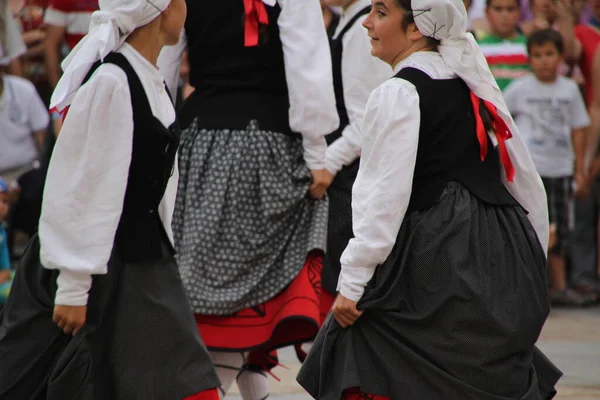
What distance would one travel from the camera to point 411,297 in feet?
10.6

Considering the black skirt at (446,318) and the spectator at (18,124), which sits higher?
the black skirt at (446,318)

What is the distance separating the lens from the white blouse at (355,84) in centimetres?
446

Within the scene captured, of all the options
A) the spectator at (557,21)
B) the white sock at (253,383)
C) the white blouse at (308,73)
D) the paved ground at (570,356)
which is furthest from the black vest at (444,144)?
the spectator at (557,21)

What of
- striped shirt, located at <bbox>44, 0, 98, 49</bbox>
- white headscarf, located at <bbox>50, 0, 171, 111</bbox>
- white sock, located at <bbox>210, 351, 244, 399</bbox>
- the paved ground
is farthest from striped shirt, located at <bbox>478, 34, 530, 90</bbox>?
white headscarf, located at <bbox>50, 0, 171, 111</bbox>

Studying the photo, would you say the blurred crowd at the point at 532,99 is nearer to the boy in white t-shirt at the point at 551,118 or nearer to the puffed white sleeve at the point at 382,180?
the boy in white t-shirt at the point at 551,118

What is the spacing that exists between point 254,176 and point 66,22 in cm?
334

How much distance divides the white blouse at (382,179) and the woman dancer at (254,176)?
1.00 metres

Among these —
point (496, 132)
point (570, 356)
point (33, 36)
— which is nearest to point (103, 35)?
point (496, 132)

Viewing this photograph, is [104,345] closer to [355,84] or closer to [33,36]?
[355,84]

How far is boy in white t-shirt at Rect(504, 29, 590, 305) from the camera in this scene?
714 centimetres

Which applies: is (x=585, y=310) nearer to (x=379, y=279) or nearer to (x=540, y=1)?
(x=540, y=1)

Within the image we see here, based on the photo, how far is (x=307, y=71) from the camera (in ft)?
14.0

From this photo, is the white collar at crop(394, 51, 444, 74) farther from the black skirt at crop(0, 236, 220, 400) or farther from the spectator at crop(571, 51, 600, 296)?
the spectator at crop(571, 51, 600, 296)

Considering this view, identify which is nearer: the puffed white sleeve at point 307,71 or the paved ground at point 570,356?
the puffed white sleeve at point 307,71
